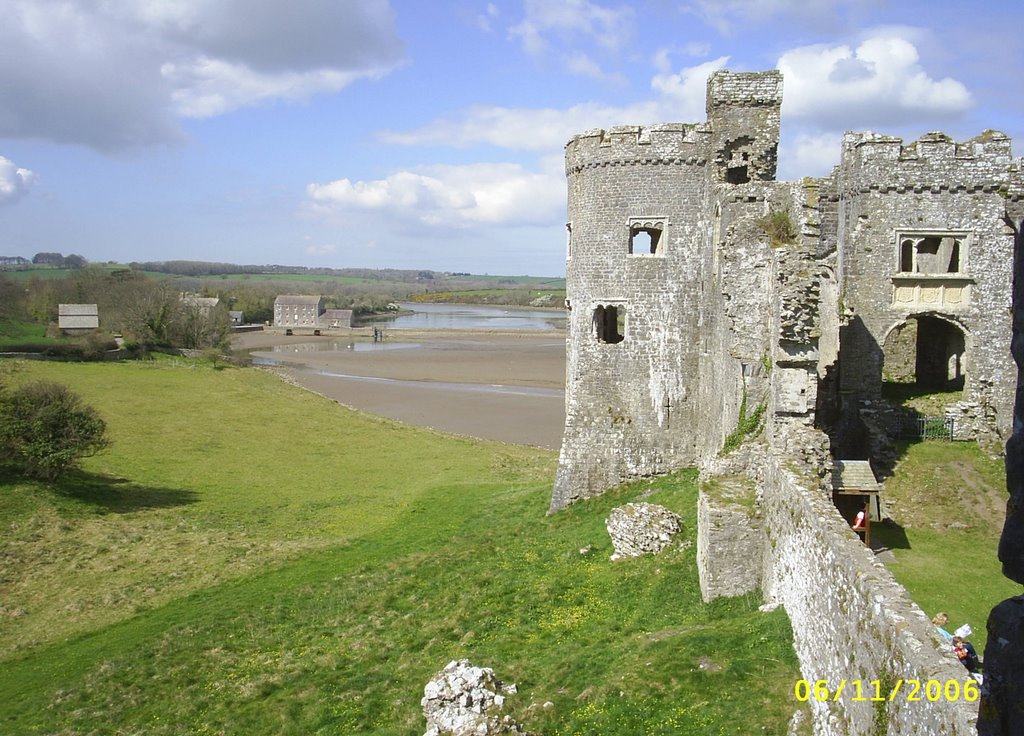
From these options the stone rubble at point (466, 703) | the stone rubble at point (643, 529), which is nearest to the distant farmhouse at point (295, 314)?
the stone rubble at point (643, 529)

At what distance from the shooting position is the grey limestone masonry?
1271 cm

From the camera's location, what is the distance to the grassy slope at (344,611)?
1001 cm

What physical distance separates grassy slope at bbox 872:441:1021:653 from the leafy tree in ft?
82.2

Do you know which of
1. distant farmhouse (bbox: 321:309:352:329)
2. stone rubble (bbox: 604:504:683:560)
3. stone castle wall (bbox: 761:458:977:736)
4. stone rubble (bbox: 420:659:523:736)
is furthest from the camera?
distant farmhouse (bbox: 321:309:352:329)

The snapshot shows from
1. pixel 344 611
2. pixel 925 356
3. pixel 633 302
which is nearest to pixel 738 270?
pixel 633 302

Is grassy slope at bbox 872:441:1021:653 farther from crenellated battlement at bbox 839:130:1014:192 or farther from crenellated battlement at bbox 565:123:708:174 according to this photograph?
crenellated battlement at bbox 565:123:708:174

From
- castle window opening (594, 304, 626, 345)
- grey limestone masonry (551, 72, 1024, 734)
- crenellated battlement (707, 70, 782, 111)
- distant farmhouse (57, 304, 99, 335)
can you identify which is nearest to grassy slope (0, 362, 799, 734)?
grey limestone masonry (551, 72, 1024, 734)

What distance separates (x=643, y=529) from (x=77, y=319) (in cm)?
7604

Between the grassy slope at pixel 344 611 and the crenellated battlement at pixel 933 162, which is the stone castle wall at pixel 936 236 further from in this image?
the grassy slope at pixel 344 611

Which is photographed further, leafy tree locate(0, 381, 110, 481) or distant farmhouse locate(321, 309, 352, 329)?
distant farmhouse locate(321, 309, 352, 329)

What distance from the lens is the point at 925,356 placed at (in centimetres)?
2262
